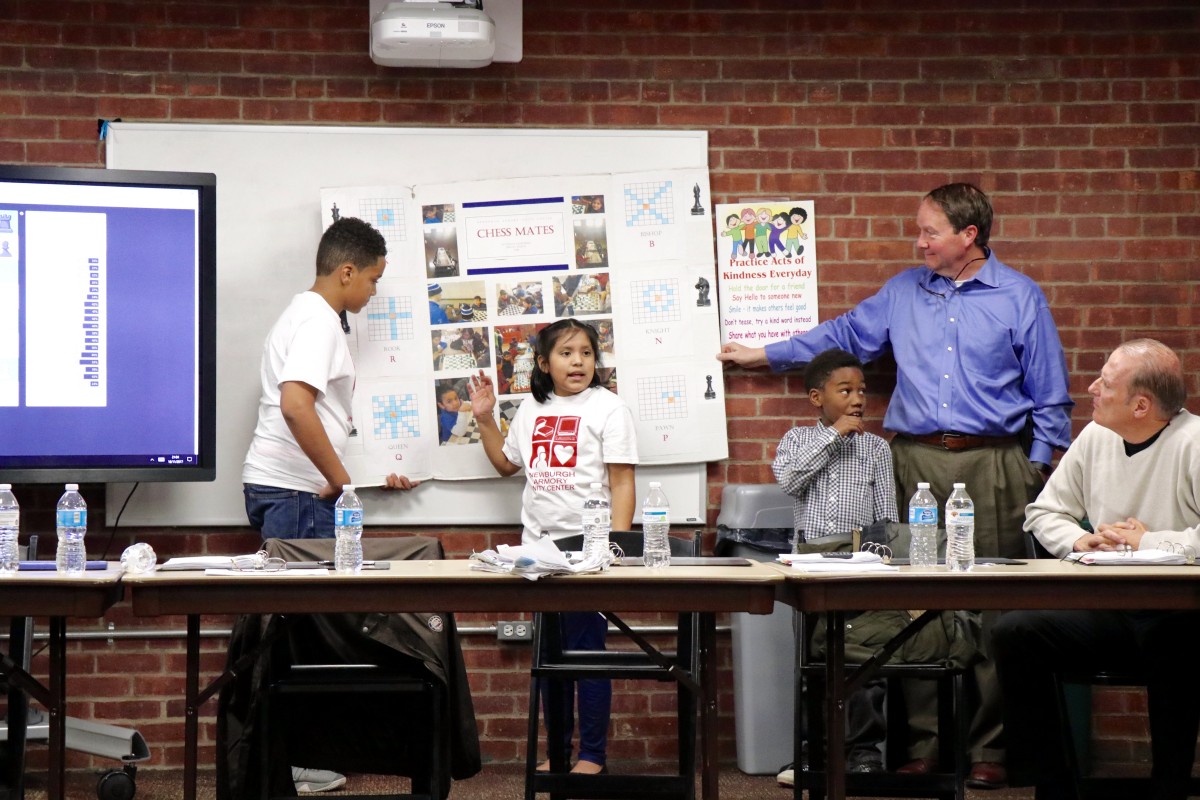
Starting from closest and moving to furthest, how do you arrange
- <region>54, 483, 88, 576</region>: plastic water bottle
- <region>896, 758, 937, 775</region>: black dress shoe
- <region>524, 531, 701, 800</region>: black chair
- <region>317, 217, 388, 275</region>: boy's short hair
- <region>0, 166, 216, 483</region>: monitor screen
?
<region>54, 483, 88, 576</region>: plastic water bottle < <region>524, 531, 701, 800</region>: black chair < <region>896, 758, 937, 775</region>: black dress shoe < <region>0, 166, 216, 483</region>: monitor screen < <region>317, 217, 388, 275</region>: boy's short hair

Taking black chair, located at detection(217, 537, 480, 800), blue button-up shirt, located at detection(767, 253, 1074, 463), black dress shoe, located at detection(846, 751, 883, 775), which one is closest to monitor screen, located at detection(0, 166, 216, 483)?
black chair, located at detection(217, 537, 480, 800)

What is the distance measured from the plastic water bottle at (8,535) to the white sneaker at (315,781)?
1.46 metres

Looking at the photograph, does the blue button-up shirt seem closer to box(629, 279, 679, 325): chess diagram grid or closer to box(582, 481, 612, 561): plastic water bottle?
box(629, 279, 679, 325): chess diagram grid

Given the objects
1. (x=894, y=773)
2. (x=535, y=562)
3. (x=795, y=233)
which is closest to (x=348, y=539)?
(x=535, y=562)

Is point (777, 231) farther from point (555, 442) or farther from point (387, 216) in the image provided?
point (387, 216)

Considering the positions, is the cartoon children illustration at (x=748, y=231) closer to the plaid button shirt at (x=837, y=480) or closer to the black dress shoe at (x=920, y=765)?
the plaid button shirt at (x=837, y=480)

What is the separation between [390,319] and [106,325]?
3.10 feet

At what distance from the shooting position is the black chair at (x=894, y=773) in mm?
3396

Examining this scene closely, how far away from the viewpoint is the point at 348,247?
4.31 m

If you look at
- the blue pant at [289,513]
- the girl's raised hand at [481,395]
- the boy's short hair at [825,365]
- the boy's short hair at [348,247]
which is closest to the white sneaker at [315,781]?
the blue pant at [289,513]

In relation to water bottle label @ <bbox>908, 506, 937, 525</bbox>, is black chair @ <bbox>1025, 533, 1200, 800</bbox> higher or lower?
lower

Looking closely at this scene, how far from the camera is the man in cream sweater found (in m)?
3.26

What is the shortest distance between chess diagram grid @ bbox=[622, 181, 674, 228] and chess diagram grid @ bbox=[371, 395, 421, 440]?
1.01 m

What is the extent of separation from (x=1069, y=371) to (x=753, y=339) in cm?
117
